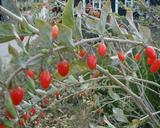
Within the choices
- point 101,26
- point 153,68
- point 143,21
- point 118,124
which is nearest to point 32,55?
point 101,26

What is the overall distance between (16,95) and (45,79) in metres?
0.09

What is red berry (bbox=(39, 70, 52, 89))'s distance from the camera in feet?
3.99

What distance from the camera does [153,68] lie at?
1658 millimetres

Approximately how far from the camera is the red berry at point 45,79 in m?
1.22

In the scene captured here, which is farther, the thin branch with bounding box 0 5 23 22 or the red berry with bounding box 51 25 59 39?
the thin branch with bounding box 0 5 23 22

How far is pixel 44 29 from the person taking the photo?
1.26 metres

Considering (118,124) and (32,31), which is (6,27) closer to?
(32,31)

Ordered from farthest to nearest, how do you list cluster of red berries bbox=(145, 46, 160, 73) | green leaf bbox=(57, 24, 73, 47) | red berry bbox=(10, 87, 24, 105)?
cluster of red berries bbox=(145, 46, 160, 73), green leaf bbox=(57, 24, 73, 47), red berry bbox=(10, 87, 24, 105)

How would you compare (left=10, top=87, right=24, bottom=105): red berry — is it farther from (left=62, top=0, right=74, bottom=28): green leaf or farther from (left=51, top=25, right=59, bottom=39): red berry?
(left=62, top=0, right=74, bottom=28): green leaf

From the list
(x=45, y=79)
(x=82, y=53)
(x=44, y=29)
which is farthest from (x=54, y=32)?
(x=82, y=53)

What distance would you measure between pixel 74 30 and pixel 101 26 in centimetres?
17

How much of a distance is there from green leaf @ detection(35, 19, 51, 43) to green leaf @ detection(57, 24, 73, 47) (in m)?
0.04

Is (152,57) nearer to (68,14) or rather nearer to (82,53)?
(82,53)

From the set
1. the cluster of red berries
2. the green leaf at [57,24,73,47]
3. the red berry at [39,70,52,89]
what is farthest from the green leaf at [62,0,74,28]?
the cluster of red berries
